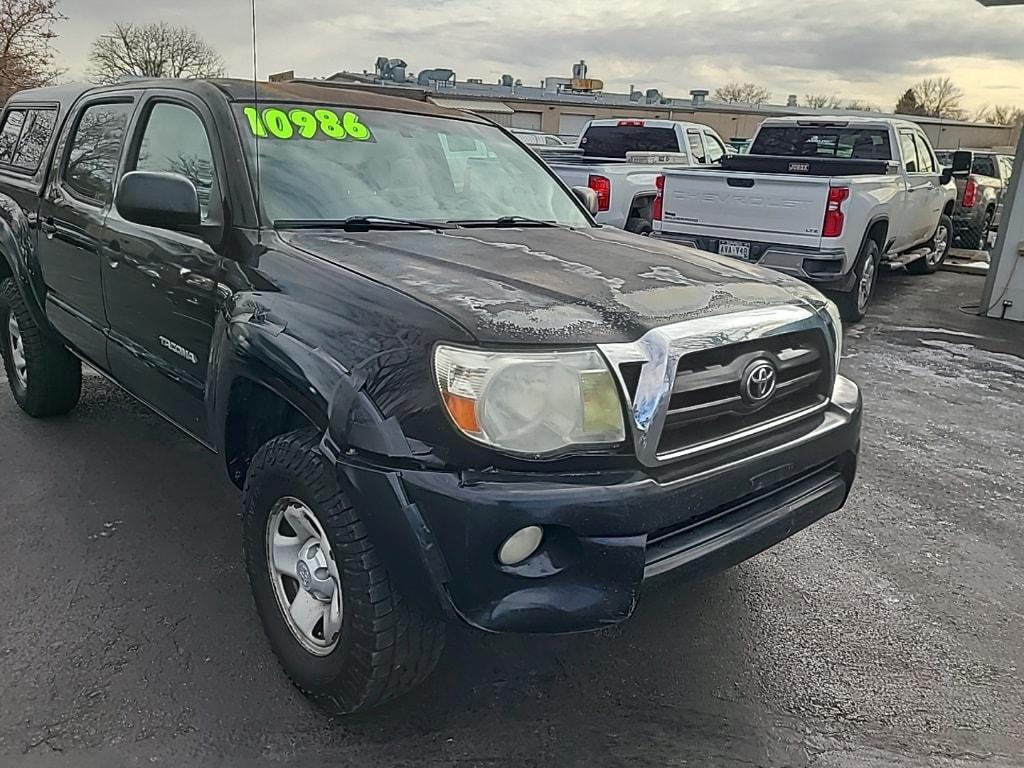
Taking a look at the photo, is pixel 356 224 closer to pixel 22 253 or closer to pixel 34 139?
pixel 22 253

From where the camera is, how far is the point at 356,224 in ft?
9.85

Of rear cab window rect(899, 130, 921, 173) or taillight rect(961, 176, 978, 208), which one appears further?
taillight rect(961, 176, 978, 208)

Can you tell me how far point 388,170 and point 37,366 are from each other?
2610 millimetres

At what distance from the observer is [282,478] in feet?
7.84

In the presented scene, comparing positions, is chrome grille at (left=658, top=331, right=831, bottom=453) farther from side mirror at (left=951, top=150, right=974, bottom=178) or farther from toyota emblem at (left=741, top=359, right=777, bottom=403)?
side mirror at (left=951, top=150, right=974, bottom=178)

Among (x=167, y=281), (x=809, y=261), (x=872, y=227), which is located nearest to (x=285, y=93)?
(x=167, y=281)

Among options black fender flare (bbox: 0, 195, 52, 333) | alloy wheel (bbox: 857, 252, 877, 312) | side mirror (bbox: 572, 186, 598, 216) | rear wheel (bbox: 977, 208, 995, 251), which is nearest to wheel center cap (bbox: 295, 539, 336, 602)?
side mirror (bbox: 572, 186, 598, 216)

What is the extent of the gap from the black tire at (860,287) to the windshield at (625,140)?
15.9ft

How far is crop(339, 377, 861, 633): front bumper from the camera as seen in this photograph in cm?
202

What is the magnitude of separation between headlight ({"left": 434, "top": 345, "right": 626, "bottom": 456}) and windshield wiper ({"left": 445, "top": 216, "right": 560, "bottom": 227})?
53.6 inches

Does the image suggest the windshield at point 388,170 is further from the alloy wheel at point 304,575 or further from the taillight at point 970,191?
the taillight at point 970,191

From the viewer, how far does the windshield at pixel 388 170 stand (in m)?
3.05

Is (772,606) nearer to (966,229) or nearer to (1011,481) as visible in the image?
(1011,481)

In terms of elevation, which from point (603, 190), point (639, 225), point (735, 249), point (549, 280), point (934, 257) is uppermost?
point (549, 280)
